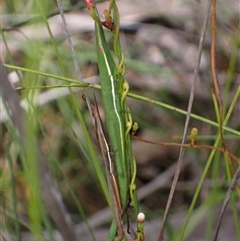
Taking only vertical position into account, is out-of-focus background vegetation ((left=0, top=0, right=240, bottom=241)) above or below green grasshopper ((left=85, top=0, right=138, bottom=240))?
below

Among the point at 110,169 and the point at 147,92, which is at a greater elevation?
the point at 110,169

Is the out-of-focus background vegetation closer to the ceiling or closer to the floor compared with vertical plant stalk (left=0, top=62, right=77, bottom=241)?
closer to the floor

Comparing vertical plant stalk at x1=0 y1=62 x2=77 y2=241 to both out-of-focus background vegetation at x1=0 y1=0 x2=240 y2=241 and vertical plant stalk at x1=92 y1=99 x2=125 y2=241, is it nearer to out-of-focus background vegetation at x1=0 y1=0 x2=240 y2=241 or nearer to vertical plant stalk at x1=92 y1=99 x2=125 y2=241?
vertical plant stalk at x1=92 y1=99 x2=125 y2=241

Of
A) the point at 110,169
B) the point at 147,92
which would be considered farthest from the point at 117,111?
the point at 147,92

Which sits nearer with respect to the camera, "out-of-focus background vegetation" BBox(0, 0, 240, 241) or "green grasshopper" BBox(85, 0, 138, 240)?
"green grasshopper" BBox(85, 0, 138, 240)

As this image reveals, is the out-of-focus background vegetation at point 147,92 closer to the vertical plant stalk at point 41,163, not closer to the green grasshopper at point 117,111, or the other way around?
the vertical plant stalk at point 41,163

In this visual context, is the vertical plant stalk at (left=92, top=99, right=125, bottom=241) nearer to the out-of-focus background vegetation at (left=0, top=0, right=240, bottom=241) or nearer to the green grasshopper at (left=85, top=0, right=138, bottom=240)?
the green grasshopper at (left=85, top=0, right=138, bottom=240)

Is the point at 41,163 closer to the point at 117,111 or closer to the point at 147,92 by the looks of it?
the point at 117,111

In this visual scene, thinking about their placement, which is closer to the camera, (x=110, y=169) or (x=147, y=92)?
(x=110, y=169)

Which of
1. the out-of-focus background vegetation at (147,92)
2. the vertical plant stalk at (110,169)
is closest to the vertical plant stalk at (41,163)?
the vertical plant stalk at (110,169)

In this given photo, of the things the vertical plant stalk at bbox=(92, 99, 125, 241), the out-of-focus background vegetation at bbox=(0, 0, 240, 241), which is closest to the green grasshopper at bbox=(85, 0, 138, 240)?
the vertical plant stalk at bbox=(92, 99, 125, 241)

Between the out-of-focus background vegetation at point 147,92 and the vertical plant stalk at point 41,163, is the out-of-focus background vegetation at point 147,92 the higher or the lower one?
the lower one

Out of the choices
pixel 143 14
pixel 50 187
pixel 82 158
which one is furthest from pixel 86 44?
pixel 50 187
